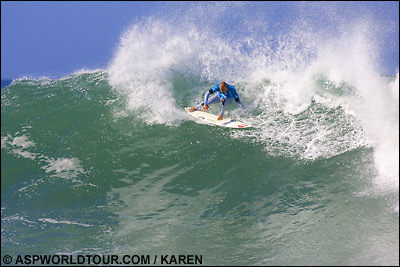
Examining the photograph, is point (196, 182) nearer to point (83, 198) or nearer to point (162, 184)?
point (162, 184)

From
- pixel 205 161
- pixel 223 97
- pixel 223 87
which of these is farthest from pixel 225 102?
pixel 205 161

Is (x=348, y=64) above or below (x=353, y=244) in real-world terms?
above

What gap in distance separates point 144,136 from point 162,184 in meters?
1.69

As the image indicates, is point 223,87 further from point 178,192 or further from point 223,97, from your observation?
point 178,192

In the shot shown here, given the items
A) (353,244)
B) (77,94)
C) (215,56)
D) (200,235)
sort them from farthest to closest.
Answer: (215,56) < (77,94) < (200,235) < (353,244)

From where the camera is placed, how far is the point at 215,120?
11.0 metres

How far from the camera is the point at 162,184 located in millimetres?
9414

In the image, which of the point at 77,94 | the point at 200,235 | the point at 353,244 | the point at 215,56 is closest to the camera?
the point at 353,244

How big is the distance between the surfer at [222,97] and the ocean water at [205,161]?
1.24ft

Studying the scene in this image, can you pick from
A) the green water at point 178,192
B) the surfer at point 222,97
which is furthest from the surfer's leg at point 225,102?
the green water at point 178,192

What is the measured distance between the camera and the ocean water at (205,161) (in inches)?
314

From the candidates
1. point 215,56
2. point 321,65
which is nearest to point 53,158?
point 215,56

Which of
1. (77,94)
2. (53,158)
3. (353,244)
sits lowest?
(353,244)

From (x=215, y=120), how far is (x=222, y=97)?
66 centimetres
